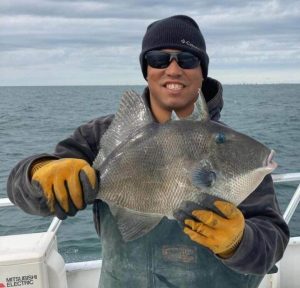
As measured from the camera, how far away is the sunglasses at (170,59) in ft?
8.79

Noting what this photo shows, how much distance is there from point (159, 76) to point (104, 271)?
1101 mm

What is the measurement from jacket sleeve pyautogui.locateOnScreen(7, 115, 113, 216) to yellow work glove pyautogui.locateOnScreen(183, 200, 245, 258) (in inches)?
27.4

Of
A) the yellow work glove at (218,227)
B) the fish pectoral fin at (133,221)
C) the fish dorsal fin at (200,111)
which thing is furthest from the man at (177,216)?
the fish dorsal fin at (200,111)

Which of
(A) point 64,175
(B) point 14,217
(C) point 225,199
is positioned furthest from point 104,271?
(B) point 14,217

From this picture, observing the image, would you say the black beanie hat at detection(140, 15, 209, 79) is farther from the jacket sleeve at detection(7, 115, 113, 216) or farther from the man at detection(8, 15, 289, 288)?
the jacket sleeve at detection(7, 115, 113, 216)

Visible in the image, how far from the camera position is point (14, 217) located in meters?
8.87

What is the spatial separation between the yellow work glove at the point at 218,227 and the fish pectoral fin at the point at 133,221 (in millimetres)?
182

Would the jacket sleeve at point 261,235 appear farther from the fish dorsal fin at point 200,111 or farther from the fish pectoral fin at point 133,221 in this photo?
the fish dorsal fin at point 200,111

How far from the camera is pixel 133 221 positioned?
230 cm

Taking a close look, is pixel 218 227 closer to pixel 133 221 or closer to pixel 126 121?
pixel 133 221

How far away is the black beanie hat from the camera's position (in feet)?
9.14

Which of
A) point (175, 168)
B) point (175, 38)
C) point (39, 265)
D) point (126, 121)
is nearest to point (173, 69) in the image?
point (175, 38)

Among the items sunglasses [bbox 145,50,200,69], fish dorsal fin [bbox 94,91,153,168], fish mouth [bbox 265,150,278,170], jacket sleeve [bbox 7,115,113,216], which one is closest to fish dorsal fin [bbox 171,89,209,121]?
fish dorsal fin [bbox 94,91,153,168]

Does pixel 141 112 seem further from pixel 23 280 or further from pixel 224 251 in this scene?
pixel 23 280
